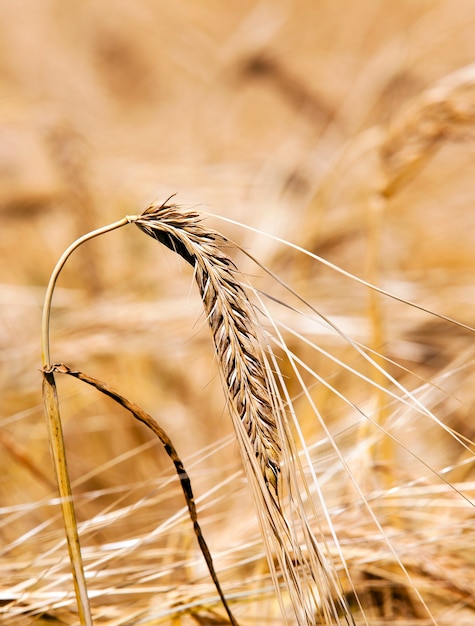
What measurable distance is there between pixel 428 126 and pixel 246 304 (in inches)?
18.8

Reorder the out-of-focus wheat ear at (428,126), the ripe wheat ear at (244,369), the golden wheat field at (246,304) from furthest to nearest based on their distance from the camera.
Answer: the out-of-focus wheat ear at (428,126) < the golden wheat field at (246,304) < the ripe wheat ear at (244,369)

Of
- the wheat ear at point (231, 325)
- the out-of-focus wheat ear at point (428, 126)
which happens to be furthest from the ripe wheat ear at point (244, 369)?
the out-of-focus wheat ear at point (428, 126)

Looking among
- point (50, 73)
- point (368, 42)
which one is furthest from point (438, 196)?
point (50, 73)

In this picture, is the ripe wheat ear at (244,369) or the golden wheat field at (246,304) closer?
the ripe wheat ear at (244,369)

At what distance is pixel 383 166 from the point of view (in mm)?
743

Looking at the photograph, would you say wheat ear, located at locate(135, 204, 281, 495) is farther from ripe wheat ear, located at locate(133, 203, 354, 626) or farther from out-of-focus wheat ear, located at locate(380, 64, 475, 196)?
out-of-focus wheat ear, located at locate(380, 64, 475, 196)

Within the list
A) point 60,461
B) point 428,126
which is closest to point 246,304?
point 60,461

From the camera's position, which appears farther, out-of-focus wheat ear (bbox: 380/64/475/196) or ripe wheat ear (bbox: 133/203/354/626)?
out-of-focus wheat ear (bbox: 380/64/475/196)

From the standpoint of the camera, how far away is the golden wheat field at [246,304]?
0.49m

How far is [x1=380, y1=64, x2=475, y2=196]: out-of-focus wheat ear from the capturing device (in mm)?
688

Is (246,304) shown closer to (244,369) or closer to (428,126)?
(244,369)

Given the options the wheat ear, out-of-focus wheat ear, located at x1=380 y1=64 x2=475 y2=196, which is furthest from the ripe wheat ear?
out-of-focus wheat ear, located at x1=380 y1=64 x2=475 y2=196

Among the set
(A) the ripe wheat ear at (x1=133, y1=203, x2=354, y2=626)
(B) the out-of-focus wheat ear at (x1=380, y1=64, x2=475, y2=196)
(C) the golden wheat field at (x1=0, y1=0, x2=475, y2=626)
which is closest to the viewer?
(A) the ripe wheat ear at (x1=133, y1=203, x2=354, y2=626)

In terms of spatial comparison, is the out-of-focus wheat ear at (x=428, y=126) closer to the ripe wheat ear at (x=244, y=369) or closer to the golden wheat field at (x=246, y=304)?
the golden wheat field at (x=246, y=304)
